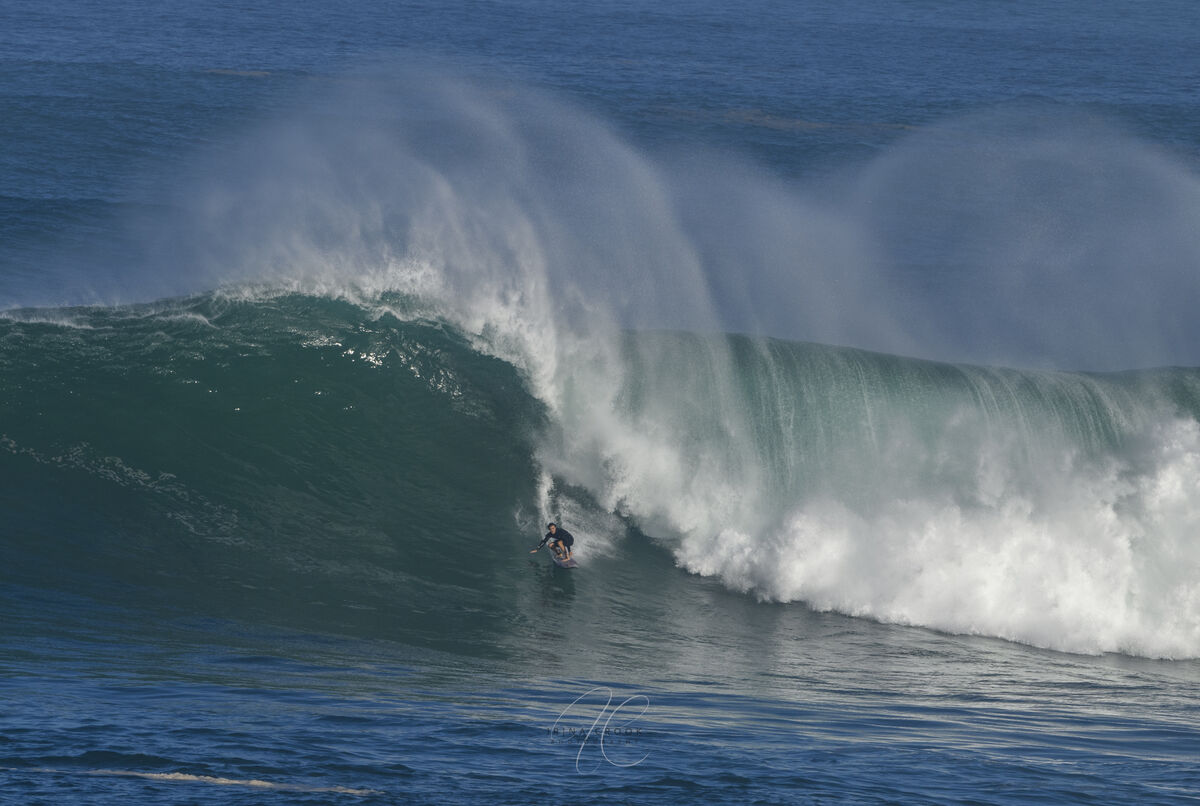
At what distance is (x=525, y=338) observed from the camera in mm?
18281

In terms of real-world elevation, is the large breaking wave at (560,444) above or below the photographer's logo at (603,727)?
above

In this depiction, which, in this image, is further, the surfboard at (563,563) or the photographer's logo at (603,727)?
the surfboard at (563,563)

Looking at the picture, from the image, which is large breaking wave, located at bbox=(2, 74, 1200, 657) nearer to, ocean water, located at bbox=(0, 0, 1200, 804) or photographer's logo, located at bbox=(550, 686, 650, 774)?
ocean water, located at bbox=(0, 0, 1200, 804)

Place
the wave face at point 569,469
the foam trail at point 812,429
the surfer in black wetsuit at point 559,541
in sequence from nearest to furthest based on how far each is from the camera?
the wave face at point 569,469
the surfer in black wetsuit at point 559,541
the foam trail at point 812,429

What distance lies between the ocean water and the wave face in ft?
0.17

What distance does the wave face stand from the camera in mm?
14648

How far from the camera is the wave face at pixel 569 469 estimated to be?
14.6m

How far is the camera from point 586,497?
56.4 ft

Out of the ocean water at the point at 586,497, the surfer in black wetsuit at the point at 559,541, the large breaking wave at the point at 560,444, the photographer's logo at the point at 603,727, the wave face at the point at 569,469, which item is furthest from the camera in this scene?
the large breaking wave at the point at 560,444

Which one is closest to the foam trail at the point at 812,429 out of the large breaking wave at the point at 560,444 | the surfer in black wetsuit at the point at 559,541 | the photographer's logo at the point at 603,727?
the large breaking wave at the point at 560,444

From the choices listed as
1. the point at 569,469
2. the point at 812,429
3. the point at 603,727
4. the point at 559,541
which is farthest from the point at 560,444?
the point at 603,727

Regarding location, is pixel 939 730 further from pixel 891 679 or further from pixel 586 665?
pixel 586 665

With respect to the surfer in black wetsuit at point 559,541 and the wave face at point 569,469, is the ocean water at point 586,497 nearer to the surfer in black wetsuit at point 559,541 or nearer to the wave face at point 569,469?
the wave face at point 569,469

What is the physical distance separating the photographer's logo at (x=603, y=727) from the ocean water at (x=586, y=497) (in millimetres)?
60
